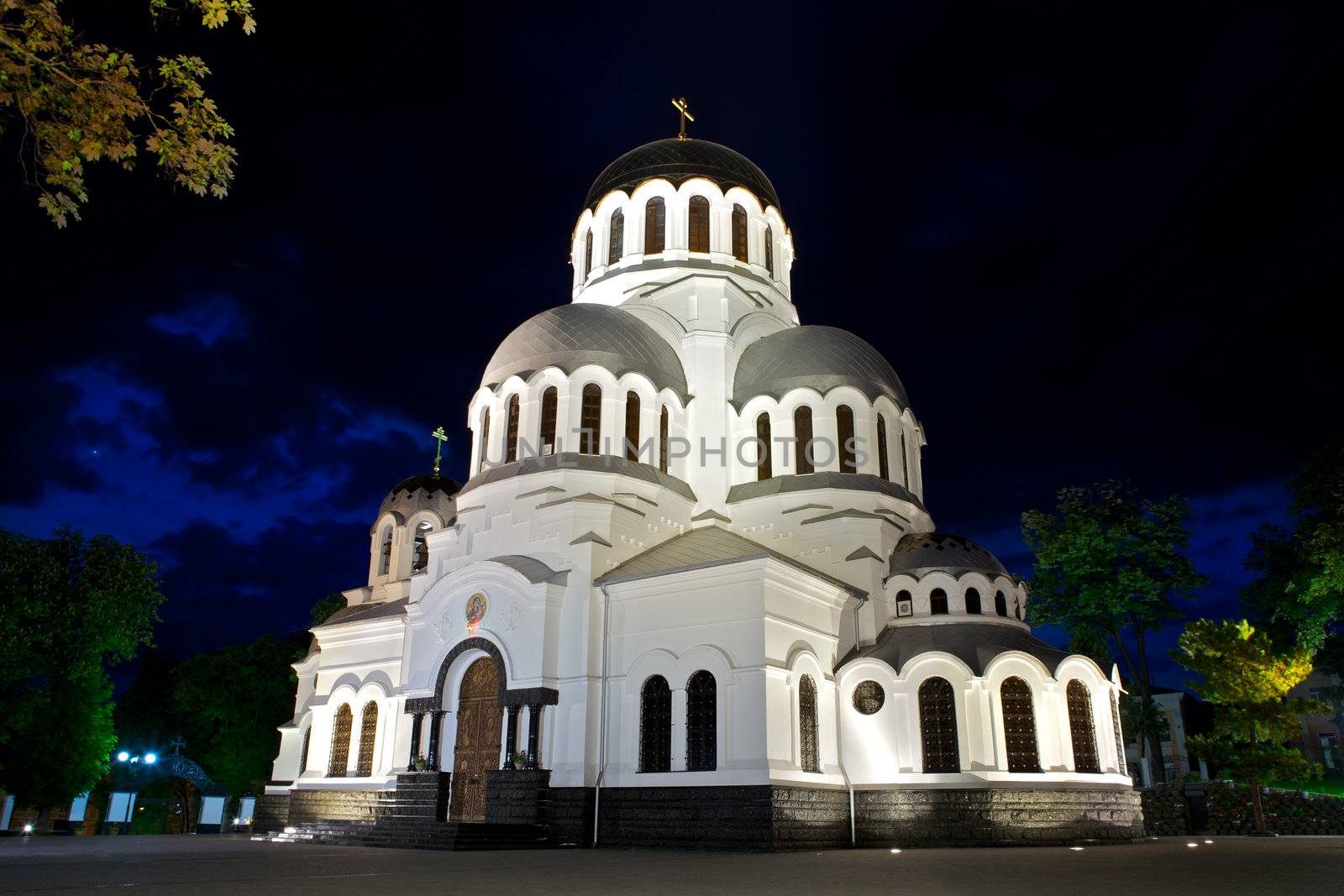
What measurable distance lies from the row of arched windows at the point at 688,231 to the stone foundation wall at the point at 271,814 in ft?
47.1

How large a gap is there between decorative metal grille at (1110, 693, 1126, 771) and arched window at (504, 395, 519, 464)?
39.2ft

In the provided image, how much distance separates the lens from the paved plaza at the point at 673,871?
7.79 m

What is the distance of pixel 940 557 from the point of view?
18.1 meters

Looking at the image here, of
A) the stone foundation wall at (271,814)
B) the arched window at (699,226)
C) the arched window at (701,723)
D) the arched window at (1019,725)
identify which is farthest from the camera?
the arched window at (699,226)

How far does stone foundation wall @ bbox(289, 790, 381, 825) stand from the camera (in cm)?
1869

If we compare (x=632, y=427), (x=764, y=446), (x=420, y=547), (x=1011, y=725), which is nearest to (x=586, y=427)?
(x=632, y=427)

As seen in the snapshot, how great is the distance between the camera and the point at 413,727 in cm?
1748

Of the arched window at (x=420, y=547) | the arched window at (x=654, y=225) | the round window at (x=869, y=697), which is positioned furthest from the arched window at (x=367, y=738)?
the arched window at (x=654, y=225)

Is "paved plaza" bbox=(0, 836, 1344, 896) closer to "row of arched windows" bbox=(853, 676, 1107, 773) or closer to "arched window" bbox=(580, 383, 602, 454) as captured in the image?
"row of arched windows" bbox=(853, 676, 1107, 773)

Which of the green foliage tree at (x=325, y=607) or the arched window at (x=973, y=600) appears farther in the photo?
the green foliage tree at (x=325, y=607)

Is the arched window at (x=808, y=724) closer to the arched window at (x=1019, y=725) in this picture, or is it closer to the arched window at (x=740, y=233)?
the arched window at (x=1019, y=725)

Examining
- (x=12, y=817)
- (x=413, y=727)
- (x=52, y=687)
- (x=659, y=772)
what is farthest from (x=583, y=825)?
(x=12, y=817)

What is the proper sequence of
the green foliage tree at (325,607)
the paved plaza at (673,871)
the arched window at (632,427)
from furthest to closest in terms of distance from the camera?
the green foliage tree at (325,607), the arched window at (632,427), the paved plaza at (673,871)

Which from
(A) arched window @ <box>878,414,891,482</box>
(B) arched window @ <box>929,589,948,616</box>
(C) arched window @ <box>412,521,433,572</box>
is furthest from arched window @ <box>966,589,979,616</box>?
(C) arched window @ <box>412,521,433,572</box>
